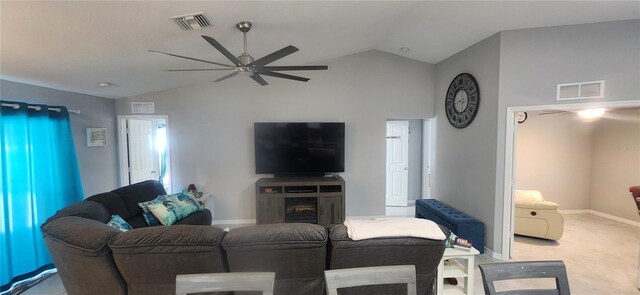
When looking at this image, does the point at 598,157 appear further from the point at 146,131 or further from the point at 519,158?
the point at 146,131

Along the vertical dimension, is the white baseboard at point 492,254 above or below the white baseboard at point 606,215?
below

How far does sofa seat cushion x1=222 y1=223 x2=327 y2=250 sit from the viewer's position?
1.63m

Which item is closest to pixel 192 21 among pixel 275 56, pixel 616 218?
pixel 275 56

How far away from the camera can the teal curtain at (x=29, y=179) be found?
247 cm

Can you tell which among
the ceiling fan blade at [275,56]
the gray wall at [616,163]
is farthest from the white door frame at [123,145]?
the gray wall at [616,163]

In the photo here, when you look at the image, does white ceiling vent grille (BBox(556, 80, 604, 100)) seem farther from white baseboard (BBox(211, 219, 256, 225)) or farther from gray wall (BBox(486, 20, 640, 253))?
white baseboard (BBox(211, 219, 256, 225))

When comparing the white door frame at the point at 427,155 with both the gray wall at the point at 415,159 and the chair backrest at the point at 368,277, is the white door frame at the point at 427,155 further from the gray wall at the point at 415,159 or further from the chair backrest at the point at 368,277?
the chair backrest at the point at 368,277

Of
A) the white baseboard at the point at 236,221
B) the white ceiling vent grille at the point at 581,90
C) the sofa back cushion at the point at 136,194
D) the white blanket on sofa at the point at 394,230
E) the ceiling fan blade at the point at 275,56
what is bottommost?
the white baseboard at the point at 236,221

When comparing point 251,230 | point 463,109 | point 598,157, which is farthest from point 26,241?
point 598,157

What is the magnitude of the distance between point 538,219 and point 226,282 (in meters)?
4.32

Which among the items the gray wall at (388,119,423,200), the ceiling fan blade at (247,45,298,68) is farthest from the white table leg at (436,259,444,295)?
the gray wall at (388,119,423,200)

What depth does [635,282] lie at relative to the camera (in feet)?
8.36

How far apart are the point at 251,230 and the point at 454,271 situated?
1.83m

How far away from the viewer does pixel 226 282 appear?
1.09 m
